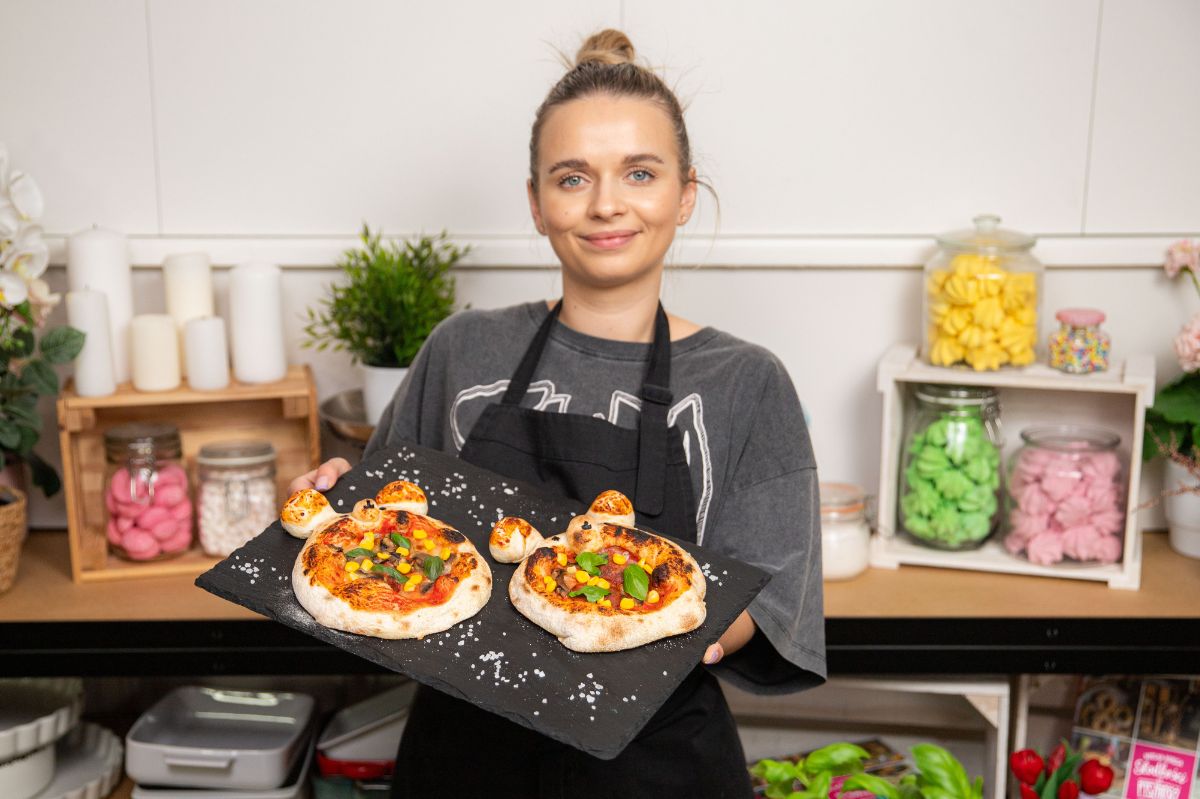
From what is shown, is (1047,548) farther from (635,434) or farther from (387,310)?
(387,310)

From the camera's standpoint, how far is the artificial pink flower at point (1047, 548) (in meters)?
2.11

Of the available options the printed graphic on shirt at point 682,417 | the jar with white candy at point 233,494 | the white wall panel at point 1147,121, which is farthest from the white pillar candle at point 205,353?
the white wall panel at point 1147,121

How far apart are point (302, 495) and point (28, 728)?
983 millimetres

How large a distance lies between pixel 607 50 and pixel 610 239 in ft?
1.03

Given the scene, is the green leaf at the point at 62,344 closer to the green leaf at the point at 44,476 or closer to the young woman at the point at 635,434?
the green leaf at the point at 44,476

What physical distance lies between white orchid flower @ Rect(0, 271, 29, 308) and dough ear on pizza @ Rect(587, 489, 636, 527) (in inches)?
45.5

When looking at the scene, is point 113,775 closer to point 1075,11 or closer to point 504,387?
point 504,387

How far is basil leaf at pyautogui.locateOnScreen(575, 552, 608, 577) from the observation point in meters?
1.30

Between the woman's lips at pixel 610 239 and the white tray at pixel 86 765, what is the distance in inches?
55.9

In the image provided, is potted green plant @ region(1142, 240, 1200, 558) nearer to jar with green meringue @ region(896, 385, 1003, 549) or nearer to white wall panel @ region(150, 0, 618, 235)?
jar with green meringue @ region(896, 385, 1003, 549)

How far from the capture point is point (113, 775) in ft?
7.07

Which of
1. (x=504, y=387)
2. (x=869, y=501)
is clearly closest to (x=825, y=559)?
(x=869, y=501)

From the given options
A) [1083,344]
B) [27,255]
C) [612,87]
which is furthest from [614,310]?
[27,255]

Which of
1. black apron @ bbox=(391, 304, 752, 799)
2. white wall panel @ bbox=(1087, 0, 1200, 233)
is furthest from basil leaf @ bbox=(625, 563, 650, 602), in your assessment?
white wall panel @ bbox=(1087, 0, 1200, 233)
